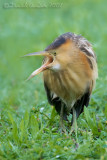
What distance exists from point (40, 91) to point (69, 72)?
2.53 m

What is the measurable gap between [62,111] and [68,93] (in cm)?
45

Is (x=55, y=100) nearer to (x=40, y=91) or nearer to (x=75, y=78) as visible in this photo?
(x=75, y=78)

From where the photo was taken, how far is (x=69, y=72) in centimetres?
487

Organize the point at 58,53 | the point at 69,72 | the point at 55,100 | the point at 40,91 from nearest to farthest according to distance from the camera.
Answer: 1. the point at 58,53
2. the point at 69,72
3. the point at 55,100
4. the point at 40,91

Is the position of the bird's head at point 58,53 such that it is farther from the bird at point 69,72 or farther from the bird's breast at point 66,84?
the bird's breast at point 66,84

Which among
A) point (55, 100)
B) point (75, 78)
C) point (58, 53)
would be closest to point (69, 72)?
point (75, 78)

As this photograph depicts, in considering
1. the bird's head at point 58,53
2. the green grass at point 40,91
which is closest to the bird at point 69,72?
the bird's head at point 58,53

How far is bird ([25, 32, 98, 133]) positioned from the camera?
465cm

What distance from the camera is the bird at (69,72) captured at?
465cm

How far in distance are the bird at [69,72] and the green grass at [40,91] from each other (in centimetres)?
23

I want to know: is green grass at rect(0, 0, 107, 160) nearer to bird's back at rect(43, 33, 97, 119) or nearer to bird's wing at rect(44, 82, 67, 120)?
bird's wing at rect(44, 82, 67, 120)

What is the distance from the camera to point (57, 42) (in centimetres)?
469

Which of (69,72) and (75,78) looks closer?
(69,72)

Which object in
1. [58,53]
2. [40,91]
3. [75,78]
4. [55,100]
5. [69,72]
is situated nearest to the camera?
[58,53]
